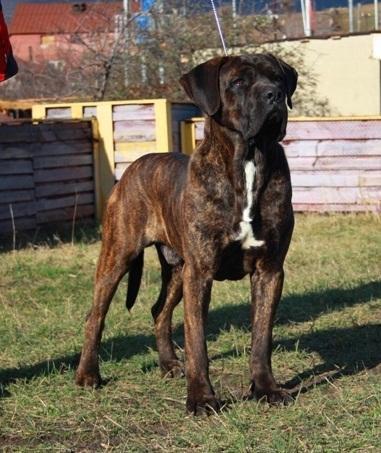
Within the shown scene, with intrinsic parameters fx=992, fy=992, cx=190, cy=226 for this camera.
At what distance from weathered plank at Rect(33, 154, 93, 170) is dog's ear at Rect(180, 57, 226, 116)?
7.41m

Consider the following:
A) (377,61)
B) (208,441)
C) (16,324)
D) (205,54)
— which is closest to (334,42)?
(377,61)

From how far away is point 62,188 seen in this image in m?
13.1

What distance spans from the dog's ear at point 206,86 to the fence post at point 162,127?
7.95 metres

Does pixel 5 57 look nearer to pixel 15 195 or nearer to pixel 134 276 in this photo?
pixel 134 276

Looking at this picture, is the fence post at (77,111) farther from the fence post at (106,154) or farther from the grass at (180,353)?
the grass at (180,353)

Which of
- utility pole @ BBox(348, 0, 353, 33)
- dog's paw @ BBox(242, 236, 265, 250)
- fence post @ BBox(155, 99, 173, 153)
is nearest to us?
dog's paw @ BBox(242, 236, 265, 250)

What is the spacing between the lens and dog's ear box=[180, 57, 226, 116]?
17.3 feet

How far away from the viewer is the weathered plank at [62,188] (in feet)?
41.4

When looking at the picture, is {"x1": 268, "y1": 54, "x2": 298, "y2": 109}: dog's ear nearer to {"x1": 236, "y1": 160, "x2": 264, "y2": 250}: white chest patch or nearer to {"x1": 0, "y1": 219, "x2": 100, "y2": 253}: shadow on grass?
{"x1": 236, "y1": 160, "x2": 264, "y2": 250}: white chest patch

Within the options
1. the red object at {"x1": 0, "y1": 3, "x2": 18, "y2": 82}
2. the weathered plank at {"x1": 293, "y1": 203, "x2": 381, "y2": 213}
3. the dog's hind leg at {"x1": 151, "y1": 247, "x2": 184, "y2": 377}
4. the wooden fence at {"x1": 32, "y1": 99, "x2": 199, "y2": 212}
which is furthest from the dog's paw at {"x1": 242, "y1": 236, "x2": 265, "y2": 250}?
the wooden fence at {"x1": 32, "y1": 99, "x2": 199, "y2": 212}

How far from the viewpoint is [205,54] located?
1700 cm

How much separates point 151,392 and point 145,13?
485 inches

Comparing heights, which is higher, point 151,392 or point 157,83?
point 157,83

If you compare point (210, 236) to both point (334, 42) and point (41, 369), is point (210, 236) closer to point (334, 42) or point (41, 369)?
point (41, 369)
